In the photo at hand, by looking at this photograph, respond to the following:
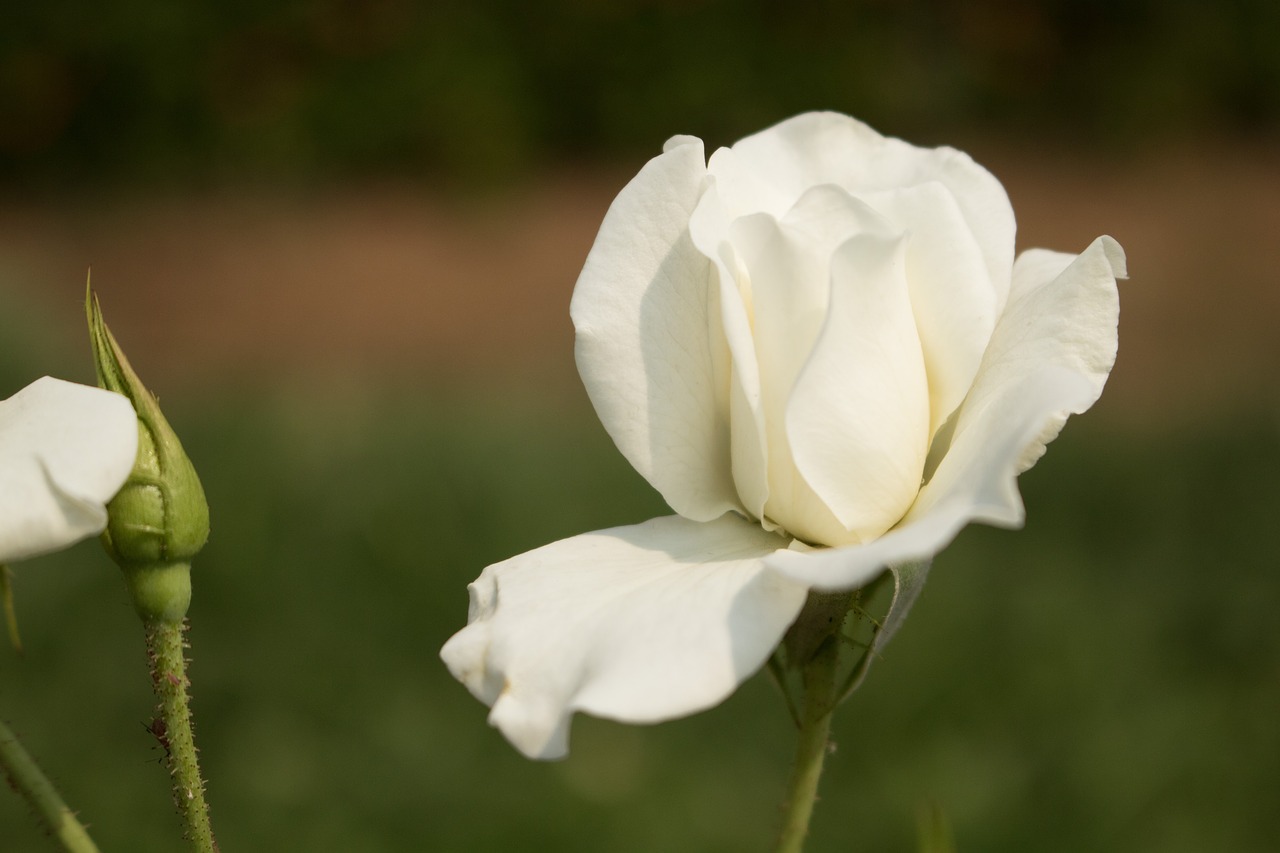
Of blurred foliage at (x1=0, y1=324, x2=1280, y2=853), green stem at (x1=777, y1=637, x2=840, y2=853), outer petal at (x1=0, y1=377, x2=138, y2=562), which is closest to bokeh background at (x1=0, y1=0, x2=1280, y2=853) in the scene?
blurred foliage at (x1=0, y1=324, x2=1280, y2=853)

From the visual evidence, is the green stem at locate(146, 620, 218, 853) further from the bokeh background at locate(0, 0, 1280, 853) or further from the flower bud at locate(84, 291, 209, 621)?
the bokeh background at locate(0, 0, 1280, 853)

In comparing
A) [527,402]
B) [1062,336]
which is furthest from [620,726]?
[527,402]

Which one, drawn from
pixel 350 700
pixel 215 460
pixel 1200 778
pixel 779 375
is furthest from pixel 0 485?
pixel 215 460

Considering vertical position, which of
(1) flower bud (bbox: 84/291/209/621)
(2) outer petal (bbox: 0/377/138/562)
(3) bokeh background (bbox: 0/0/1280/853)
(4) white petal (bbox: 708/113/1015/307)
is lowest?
(3) bokeh background (bbox: 0/0/1280/853)

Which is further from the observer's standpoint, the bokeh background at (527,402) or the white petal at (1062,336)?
the bokeh background at (527,402)

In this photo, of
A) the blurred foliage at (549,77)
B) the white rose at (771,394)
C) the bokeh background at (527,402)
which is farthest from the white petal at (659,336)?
the blurred foliage at (549,77)

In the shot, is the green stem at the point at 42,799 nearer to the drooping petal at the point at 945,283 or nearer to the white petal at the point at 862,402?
the white petal at the point at 862,402

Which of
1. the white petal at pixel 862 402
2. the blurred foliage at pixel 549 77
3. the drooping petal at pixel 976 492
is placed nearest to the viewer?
the drooping petal at pixel 976 492

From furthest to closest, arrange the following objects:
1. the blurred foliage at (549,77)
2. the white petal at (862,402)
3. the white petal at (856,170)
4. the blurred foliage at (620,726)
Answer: the blurred foliage at (549,77) → the blurred foliage at (620,726) → the white petal at (856,170) → the white petal at (862,402)
